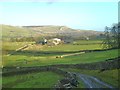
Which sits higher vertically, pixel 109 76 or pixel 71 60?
pixel 71 60

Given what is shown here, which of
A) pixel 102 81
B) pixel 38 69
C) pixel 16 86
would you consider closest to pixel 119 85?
pixel 102 81

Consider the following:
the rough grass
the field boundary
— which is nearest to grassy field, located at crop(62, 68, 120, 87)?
the field boundary

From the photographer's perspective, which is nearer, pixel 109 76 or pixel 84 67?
pixel 109 76

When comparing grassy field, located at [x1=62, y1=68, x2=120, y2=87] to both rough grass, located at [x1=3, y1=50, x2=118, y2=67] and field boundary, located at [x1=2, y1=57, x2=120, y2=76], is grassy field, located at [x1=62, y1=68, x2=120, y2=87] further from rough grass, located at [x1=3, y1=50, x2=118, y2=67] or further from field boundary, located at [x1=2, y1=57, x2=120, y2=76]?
rough grass, located at [x1=3, y1=50, x2=118, y2=67]

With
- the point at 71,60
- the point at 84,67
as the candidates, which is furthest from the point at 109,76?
the point at 71,60

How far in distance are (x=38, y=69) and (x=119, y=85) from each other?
122 ft

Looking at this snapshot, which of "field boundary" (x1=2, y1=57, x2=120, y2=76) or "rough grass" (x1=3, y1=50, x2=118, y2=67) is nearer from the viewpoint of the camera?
"field boundary" (x1=2, y1=57, x2=120, y2=76)

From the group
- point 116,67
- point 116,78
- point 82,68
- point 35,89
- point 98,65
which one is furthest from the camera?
point 82,68

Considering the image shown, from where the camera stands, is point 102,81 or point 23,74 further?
point 23,74

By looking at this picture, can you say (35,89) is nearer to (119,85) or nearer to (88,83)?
(88,83)

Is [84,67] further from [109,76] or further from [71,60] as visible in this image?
[71,60]

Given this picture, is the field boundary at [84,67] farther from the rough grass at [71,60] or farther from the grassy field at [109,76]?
the rough grass at [71,60]

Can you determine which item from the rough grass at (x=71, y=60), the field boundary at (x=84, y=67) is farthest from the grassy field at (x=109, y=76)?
the rough grass at (x=71, y=60)

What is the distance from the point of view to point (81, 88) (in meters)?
53.7
